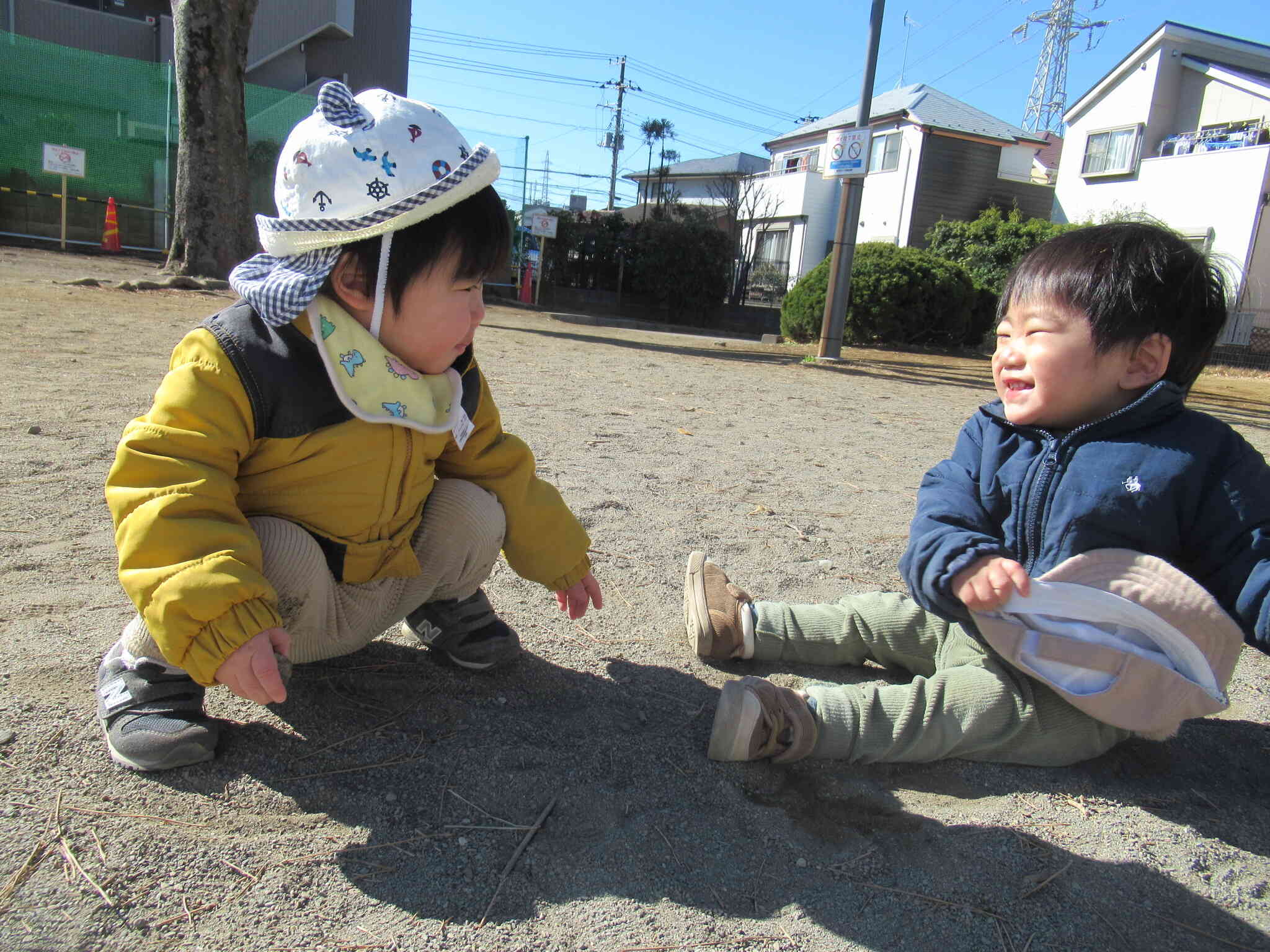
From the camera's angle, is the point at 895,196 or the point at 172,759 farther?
the point at 895,196

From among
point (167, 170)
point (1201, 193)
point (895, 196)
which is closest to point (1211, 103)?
point (1201, 193)

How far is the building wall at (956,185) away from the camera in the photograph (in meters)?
23.8

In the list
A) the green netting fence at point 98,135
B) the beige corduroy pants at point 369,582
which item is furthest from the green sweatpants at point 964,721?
the green netting fence at point 98,135

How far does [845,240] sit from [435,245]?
7.77m

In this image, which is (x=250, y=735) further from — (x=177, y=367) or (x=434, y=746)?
(x=177, y=367)

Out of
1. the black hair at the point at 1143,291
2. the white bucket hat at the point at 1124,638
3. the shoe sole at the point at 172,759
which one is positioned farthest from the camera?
the black hair at the point at 1143,291

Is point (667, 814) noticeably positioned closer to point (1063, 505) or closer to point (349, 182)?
point (1063, 505)

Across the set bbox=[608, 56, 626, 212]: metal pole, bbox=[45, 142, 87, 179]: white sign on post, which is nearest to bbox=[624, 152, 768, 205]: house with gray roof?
bbox=[608, 56, 626, 212]: metal pole

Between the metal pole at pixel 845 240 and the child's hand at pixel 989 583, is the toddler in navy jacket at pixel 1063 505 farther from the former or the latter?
the metal pole at pixel 845 240

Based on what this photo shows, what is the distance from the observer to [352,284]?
5.04ft

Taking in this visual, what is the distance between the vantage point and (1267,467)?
1.54 m

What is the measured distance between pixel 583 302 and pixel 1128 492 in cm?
1719

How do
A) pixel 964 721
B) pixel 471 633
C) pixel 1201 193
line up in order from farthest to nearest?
pixel 1201 193, pixel 471 633, pixel 964 721

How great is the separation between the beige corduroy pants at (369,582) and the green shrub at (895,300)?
974 cm
